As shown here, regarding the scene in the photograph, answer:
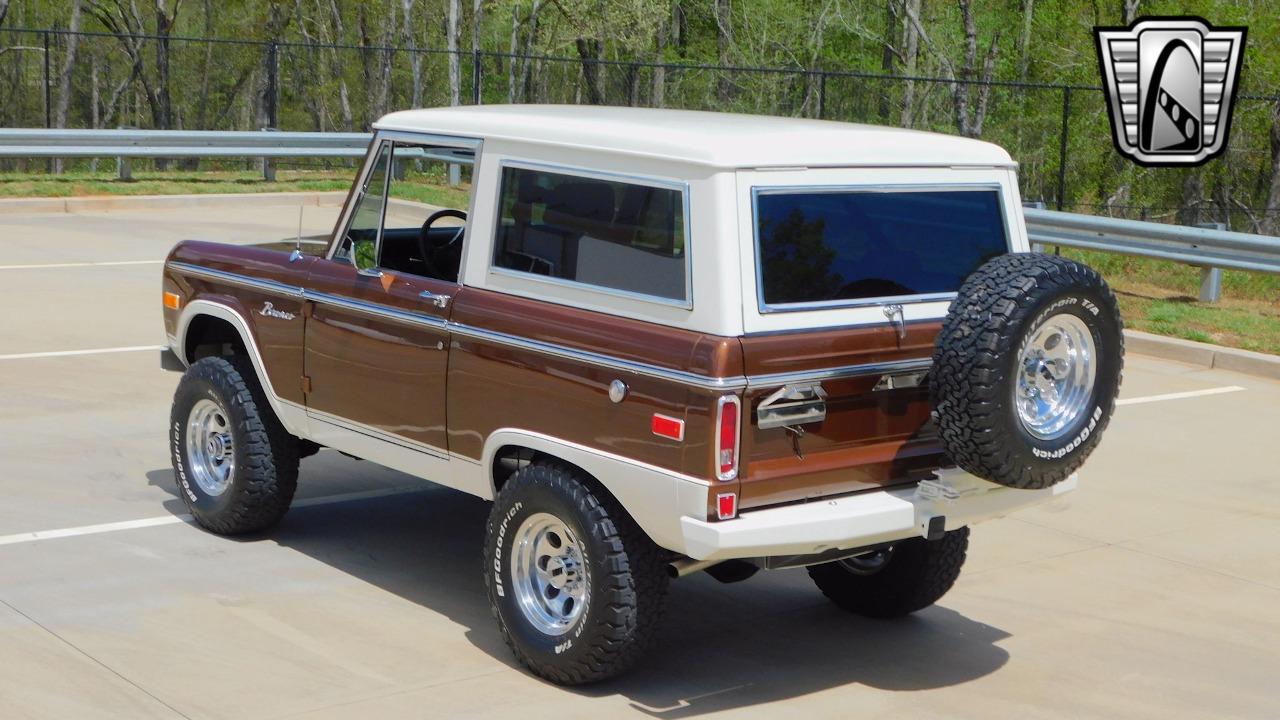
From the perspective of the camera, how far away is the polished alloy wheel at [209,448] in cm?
719

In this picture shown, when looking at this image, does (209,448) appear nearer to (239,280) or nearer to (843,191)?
(239,280)

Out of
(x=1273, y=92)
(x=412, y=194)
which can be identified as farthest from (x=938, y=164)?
(x=1273, y=92)

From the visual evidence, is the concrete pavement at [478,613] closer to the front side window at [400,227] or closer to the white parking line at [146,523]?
the white parking line at [146,523]

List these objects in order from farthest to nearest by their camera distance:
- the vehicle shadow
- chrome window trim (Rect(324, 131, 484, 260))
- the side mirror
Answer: the side mirror
chrome window trim (Rect(324, 131, 484, 260))
the vehicle shadow

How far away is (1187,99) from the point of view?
22.1 meters

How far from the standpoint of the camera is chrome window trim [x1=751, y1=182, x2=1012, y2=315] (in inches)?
203

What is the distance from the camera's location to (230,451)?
23.5ft

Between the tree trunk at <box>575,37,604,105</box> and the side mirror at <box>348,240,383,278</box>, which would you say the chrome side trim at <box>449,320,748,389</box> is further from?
A: the tree trunk at <box>575,37,604,105</box>

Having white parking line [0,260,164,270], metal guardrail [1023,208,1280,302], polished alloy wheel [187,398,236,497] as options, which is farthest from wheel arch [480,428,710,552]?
white parking line [0,260,164,270]

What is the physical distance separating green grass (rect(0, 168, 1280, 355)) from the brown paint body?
5.36 feet

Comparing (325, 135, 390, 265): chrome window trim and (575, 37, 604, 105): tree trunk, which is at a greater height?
(575, 37, 604, 105): tree trunk

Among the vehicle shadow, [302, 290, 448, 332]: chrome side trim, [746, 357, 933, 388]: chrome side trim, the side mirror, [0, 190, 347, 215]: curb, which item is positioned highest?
the side mirror

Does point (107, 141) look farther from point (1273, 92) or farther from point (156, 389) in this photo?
point (1273, 92)

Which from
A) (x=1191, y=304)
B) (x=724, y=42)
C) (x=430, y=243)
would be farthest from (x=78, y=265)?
(x=724, y=42)
